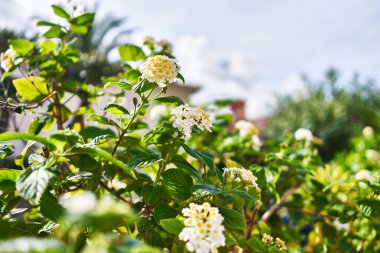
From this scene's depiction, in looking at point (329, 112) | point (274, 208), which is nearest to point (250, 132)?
point (274, 208)

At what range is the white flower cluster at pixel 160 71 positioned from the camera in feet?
3.27

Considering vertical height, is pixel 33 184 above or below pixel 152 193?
below

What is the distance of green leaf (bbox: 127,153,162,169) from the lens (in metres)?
0.98

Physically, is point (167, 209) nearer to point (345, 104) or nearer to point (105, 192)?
point (105, 192)

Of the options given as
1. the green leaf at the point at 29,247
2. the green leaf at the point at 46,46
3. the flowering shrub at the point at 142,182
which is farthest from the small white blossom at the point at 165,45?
the green leaf at the point at 29,247

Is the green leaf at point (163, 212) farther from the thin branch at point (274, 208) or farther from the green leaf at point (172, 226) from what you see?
the thin branch at point (274, 208)

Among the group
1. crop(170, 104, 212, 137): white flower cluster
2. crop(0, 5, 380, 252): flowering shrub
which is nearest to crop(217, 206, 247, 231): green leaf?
crop(0, 5, 380, 252): flowering shrub

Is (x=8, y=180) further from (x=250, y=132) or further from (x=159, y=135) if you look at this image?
(x=250, y=132)

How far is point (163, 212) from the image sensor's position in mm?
946

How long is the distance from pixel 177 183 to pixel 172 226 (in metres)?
0.19

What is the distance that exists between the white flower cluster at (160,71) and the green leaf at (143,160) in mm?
193

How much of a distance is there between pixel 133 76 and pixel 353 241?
4.01 feet

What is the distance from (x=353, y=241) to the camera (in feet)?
5.79

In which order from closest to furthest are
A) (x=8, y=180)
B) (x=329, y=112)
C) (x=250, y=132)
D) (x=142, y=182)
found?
1. (x=8, y=180)
2. (x=142, y=182)
3. (x=250, y=132)
4. (x=329, y=112)
